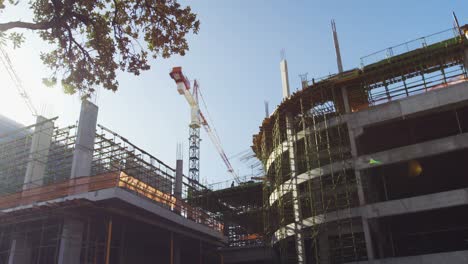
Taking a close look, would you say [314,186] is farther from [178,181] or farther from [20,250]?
[20,250]

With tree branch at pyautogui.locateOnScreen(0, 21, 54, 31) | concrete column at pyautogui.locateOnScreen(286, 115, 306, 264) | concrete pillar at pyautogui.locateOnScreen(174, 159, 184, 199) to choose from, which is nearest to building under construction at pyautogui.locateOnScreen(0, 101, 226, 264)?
concrete pillar at pyautogui.locateOnScreen(174, 159, 184, 199)

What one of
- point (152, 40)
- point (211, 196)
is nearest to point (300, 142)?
point (211, 196)

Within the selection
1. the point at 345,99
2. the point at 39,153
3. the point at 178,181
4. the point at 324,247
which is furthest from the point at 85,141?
the point at 345,99

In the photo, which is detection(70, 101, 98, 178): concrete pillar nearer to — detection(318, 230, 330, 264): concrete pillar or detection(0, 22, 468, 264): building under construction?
detection(0, 22, 468, 264): building under construction

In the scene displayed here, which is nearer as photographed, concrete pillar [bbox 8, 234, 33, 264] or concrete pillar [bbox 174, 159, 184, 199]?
concrete pillar [bbox 8, 234, 33, 264]

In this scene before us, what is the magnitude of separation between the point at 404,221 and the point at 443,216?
2.88 m

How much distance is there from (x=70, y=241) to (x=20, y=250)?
181 inches

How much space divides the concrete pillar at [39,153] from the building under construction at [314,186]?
92 millimetres

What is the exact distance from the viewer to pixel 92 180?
79.4 feet

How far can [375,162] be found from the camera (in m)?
26.9

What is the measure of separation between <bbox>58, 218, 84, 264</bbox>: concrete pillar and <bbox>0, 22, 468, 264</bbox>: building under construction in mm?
58

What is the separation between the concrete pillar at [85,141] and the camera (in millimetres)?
25938

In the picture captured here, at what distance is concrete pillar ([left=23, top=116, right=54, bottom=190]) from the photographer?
2925 centimetres

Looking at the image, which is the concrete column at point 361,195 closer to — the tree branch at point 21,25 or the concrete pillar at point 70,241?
the concrete pillar at point 70,241
